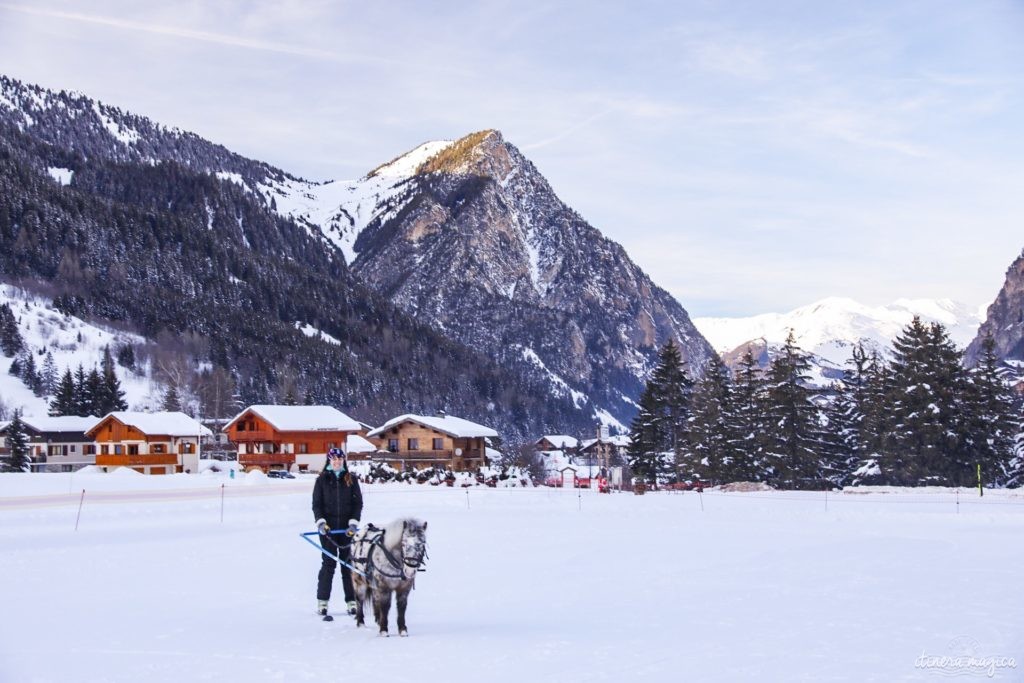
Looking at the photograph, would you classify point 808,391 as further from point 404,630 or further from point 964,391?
point 404,630

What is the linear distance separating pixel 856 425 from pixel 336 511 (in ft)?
188

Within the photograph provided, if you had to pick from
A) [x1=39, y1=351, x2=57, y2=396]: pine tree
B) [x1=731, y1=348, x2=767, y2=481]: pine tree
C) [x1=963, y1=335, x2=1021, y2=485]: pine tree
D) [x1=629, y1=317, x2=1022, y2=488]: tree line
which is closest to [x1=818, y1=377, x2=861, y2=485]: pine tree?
[x1=629, y1=317, x2=1022, y2=488]: tree line

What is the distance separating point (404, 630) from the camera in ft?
41.7

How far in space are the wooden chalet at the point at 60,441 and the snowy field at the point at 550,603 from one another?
78963mm

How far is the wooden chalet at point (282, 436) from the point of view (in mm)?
96438

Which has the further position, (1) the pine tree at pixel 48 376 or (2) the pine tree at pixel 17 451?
(1) the pine tree at pixel 48 376

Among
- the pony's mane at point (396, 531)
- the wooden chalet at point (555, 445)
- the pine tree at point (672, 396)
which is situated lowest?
the wooden chalet at point (555, 445)

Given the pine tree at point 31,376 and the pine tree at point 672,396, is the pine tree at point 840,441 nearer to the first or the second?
the pine tree at point 672,396

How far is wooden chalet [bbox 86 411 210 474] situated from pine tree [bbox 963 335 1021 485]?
66.7 meters

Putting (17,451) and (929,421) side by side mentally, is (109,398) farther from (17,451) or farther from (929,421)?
(929,421)

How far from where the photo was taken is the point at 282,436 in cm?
9669

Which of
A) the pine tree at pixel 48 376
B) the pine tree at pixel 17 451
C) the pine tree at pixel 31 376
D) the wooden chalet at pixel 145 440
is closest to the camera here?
the pine tree at pixel 17 451

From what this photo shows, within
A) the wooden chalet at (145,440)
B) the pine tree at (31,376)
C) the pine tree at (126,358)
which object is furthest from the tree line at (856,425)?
the pine tree at (126,358)

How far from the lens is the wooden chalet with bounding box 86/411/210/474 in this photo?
297ft
